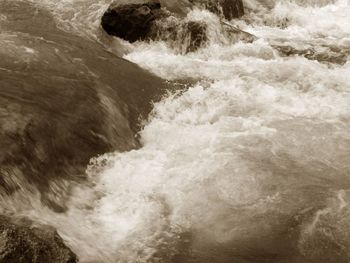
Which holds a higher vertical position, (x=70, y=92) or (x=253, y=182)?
(x=70, y=92)

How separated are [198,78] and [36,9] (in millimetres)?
3767

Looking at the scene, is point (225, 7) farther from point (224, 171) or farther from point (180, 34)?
point (224, 171)

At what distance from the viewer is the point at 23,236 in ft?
11.6

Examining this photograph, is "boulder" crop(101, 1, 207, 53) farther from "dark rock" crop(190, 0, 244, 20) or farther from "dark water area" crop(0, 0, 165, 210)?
"dark rock" crop(190, 0, 244, 20)

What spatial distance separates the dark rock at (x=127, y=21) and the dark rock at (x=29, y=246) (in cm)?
665

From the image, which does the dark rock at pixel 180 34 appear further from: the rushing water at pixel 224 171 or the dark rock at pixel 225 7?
the dark rock at pixel 225 7

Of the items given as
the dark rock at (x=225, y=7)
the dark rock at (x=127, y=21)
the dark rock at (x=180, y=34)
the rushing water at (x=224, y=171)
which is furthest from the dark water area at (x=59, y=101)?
the dark rock at (x=225, y=7)

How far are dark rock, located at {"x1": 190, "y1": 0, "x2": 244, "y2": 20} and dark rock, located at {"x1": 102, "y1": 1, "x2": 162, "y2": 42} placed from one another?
197 cm

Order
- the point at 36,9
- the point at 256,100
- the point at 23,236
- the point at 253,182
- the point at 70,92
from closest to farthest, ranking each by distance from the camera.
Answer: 1. the point at 23,236
2. the point at 253,182
3. the point at 70,92
4. the point at 256,100
5. the point at 36,9

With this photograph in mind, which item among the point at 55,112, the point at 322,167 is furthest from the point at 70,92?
the point at 322,167

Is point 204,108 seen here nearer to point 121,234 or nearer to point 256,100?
point 256,100

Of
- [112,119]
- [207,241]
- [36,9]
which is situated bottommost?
[207,241]

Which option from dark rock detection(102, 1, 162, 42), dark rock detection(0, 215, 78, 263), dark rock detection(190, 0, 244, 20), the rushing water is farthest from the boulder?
dark rock detection(0, 215, 78, 263)

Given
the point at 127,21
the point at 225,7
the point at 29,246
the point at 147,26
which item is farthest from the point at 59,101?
the point at 225,7
